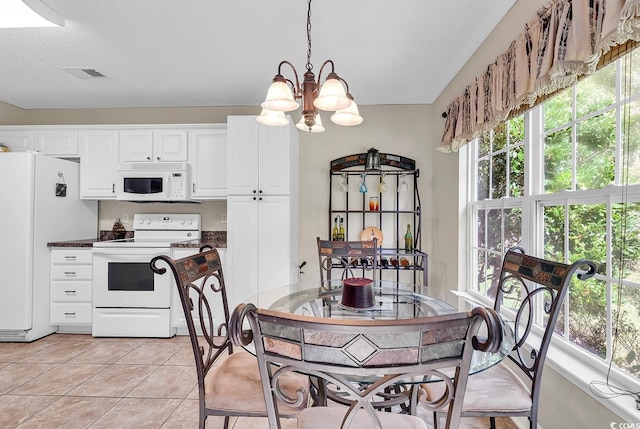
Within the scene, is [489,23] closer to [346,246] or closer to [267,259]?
[346,246]

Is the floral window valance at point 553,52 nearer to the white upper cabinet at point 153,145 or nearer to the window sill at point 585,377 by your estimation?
the window sill at point 585,377

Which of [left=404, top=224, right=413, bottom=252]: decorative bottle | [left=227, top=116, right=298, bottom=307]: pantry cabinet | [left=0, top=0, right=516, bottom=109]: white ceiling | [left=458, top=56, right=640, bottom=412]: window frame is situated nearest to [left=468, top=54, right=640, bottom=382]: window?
[left=458, top=56, right=640, bottom=412]: window frame

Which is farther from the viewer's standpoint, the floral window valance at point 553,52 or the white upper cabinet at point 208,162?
the white upper cabinet at point 208,162

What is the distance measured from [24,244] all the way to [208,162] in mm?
1877

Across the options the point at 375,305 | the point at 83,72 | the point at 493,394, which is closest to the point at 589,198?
the point at 493,394

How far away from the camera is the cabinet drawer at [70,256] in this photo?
3.32 metres

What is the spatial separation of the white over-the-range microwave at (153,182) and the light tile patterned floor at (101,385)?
1.47 m

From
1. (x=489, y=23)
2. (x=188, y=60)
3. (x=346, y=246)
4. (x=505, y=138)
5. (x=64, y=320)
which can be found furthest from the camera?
(x=64, y=320)

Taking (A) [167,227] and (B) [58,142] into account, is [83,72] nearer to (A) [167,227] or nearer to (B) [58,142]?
(B) [58,142]

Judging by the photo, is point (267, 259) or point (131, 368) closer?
point (131, 368)

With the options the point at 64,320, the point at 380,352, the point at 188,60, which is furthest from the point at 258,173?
the point at 380,352

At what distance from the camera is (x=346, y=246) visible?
8.32 feet

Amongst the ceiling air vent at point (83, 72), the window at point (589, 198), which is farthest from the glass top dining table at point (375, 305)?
the ceiling air vent at point (83, 72)

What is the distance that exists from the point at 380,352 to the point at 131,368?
8.87 ft
